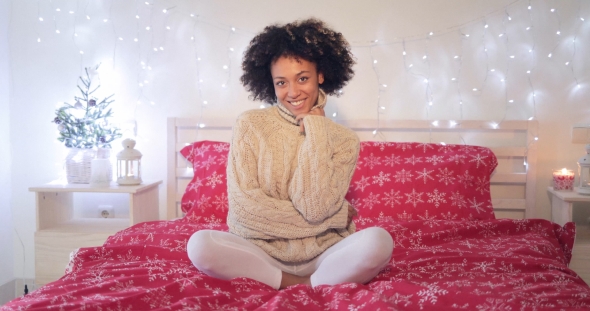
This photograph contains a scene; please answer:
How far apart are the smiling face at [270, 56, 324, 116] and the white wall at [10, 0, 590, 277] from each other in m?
0.99

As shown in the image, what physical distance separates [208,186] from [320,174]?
923mm

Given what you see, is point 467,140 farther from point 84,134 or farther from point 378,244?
point 84,134

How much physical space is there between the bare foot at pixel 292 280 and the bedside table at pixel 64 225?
114cm

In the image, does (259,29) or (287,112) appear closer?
(287,112)

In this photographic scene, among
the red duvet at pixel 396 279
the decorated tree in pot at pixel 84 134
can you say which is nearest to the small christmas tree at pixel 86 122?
the decorated tree in pot at pixel 84 134

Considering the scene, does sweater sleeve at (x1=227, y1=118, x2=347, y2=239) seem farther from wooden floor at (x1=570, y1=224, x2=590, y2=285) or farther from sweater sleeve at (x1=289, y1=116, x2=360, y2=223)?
wooden floor at (x1=570, y1=224, x2=590, y2=285)

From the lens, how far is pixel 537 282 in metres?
1.41

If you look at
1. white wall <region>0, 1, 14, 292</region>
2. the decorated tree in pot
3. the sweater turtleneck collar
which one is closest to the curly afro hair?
the sweater turtleneck collar

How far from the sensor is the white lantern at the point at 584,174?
2298 mm

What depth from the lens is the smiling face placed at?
1643mm

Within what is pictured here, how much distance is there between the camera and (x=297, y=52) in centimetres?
167

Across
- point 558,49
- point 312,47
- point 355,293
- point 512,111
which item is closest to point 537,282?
point 355,293

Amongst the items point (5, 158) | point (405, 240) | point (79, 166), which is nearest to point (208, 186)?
point (79, 166)

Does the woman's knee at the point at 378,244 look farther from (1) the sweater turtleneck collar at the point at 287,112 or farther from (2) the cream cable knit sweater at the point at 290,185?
(1) the sweater turtleneck collar at the point at 287,112
